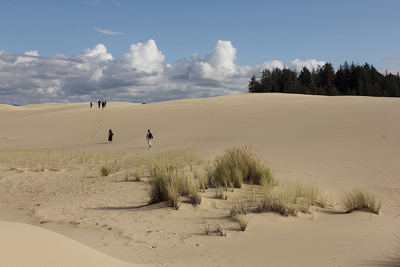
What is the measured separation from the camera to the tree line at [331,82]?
73.0m

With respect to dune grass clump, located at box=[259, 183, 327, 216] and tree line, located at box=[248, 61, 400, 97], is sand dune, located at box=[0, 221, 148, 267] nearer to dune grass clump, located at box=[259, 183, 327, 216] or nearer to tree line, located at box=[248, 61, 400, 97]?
dune grass clump, located at box=[259, 183, 327, 216]

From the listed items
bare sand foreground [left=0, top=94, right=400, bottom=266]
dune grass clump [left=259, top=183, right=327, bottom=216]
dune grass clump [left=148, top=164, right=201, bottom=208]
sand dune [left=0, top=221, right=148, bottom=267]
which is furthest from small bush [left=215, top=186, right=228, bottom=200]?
sand dune [left=0, top=221, right=148, bottom=267]

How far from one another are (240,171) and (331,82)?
85823mm

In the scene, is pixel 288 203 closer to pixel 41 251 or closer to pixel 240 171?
pixel 240 171

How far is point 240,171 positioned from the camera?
7.84 m

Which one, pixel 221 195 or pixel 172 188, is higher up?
pixel 172 188

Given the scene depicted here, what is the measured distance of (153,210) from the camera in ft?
18.9

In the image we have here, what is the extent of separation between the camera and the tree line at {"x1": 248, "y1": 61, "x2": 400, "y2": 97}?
7304 centimetres

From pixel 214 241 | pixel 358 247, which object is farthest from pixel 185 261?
pixel 358 247

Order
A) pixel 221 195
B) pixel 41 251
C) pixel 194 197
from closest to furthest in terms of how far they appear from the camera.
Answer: pixel 41 251 < pixel 194 197 < pixel 221 195

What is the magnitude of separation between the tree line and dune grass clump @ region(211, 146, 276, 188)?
73.1 metres

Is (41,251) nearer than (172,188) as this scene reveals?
Yes

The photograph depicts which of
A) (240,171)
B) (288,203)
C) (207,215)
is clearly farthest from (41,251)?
(240,171)

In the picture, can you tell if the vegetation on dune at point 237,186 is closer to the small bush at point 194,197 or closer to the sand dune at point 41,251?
the small bush at point 194,197
